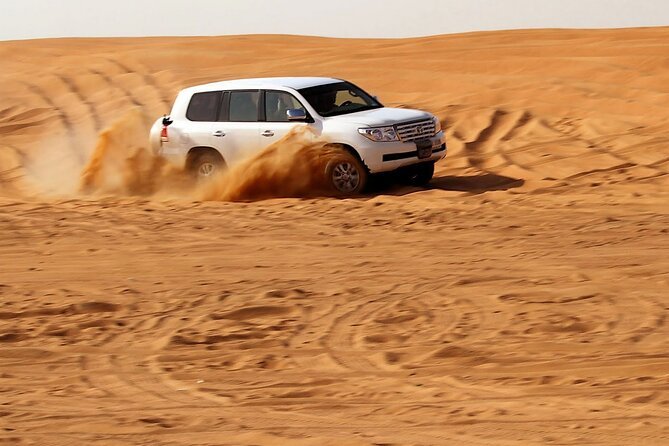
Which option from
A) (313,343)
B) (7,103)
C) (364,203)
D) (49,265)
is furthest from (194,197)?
(7,103)

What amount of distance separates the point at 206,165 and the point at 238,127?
0.74 meters

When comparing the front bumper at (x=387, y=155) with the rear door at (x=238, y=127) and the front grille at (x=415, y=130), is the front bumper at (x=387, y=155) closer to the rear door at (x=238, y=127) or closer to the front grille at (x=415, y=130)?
the front grille at (x=415, y=130)

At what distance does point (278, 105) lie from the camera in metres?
15.5

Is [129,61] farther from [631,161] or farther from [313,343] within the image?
[313,343]

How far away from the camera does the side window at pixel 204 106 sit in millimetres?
15789

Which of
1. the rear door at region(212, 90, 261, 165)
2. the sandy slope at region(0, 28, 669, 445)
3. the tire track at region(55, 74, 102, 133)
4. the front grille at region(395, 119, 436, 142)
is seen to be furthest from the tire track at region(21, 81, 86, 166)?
the front grille at region(395, 119, 436, 142)

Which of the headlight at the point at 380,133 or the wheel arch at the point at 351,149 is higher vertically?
the headlight at the point at 380,133

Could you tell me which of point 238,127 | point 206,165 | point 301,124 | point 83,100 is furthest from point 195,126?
point 83,100

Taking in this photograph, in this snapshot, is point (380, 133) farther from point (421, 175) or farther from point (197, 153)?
point (197, 153)

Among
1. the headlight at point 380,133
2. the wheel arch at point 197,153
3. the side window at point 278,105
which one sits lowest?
the wheel arch at point 197,153

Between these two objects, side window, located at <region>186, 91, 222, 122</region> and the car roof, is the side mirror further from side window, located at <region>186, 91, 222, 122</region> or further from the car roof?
side window, located at <region>186, 91, 222, 122</region>

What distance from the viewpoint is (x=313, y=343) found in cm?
832

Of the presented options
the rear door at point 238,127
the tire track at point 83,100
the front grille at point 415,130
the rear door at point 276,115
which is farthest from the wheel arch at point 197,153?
the tire track at point 83,100

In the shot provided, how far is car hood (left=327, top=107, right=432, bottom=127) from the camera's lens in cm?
1498
